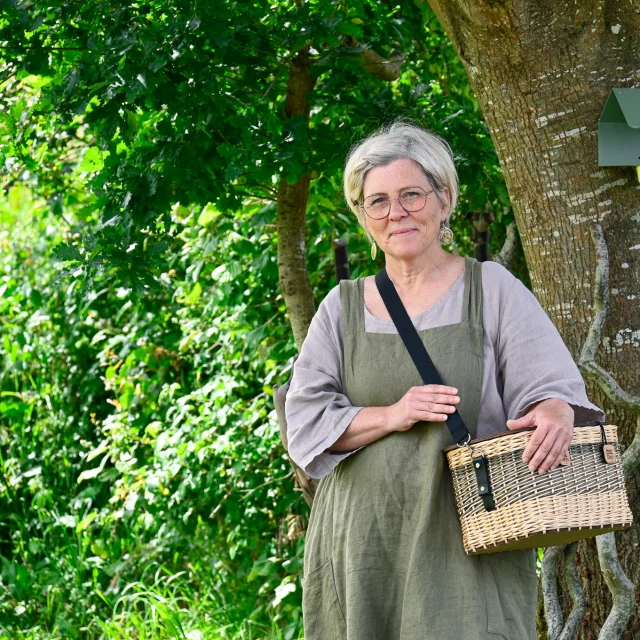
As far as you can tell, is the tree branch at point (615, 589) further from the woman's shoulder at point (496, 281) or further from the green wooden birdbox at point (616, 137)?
the green wooden birdbox at point (616, 137)

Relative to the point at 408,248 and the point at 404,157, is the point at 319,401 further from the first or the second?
the point at 404,157

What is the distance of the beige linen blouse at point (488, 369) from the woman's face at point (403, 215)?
14 centimetres

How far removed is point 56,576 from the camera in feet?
16.2

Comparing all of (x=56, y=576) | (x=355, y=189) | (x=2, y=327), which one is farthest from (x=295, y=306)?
(x=2, y=327)

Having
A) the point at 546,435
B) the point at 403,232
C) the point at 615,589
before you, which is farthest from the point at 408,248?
the point at 615,589

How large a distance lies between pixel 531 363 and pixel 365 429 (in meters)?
0.38

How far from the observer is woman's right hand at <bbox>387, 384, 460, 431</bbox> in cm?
191

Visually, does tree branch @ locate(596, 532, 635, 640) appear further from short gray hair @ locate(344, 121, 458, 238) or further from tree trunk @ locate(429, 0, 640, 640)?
short gray hair @ locate(344, 121, 458, 238)

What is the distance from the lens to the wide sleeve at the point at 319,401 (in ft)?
6.80

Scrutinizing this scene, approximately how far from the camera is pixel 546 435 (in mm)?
1833

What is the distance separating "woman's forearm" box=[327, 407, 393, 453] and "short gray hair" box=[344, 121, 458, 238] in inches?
19.1

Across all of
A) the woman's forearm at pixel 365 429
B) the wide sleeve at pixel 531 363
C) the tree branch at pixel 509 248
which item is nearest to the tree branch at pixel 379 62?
the tree branch at pixel 509 248

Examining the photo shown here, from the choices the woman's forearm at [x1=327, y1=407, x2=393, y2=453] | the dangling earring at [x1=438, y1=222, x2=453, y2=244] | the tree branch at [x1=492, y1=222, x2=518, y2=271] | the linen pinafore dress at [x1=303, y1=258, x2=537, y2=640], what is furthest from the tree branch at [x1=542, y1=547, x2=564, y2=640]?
the tree branch at [x1=492, y1=222, x2=518, y2=271]

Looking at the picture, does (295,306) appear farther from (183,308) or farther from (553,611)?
(183,308)
